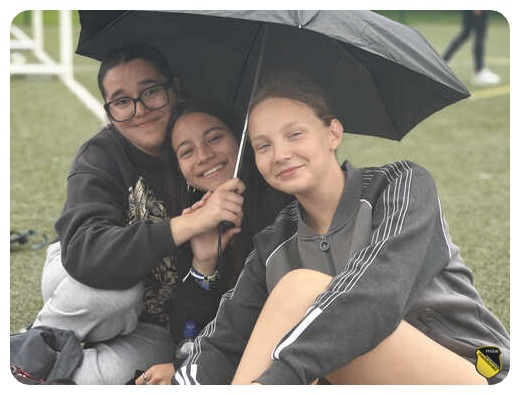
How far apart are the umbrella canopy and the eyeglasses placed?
111mm

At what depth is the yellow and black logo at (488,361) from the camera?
8.11ft

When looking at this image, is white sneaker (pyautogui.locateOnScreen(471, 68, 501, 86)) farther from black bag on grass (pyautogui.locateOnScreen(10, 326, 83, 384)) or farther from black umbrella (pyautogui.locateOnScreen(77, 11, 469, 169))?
black bag on grass (pyautogui.locateOnScreen(10, 326, 83, 384))

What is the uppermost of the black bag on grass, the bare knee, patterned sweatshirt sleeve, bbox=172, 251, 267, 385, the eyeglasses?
the eyeglasses

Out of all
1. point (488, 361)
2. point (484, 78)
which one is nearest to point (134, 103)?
point (488, 361)

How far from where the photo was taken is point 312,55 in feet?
9.22

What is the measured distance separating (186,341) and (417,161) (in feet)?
11.4

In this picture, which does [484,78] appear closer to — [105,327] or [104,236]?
[105,327]

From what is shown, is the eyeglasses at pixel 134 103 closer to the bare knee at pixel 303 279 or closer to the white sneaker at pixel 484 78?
the bare knee at pixel 303 279

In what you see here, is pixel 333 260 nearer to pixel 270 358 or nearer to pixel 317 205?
pixel 317 205

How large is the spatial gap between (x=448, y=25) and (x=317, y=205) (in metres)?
12.0

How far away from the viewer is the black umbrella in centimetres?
259

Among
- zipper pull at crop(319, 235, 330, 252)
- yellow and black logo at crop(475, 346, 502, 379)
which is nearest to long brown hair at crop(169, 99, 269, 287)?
zipper pull at crop(319, 235, 330, 252)

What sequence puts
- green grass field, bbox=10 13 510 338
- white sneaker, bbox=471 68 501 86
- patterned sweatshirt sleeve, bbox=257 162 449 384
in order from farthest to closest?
white sneaker, bbox=471 68 501 86 → green grass field, bbox=10 13 510 338 → patterned sweatshirt sleeve, bbox=257 162 449 384
